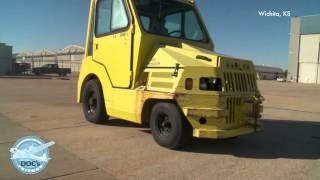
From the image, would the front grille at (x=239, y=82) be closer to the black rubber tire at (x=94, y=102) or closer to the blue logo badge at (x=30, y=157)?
the blue logo badge at (x=30, y=157)

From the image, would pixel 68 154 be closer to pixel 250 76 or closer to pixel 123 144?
pixel 123 144

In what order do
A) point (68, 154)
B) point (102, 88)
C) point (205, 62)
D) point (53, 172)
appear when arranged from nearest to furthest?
point (53, 172) → point (68, 154) → point (205, 62) → point (102, 88)

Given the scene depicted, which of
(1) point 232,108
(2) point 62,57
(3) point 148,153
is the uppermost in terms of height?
(2) point 62,57

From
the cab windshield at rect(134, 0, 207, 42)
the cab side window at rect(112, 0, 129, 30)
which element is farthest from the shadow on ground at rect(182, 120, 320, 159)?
the cab side window at rect(112, 0, 129, 30)

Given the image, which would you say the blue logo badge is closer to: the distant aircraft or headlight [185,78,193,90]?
the distant aircraft

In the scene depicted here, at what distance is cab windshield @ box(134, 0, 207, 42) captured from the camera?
7750mm

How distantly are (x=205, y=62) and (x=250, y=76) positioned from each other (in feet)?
4.07

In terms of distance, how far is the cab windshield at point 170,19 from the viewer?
775cm

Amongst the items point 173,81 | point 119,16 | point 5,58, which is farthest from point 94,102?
point 5,58

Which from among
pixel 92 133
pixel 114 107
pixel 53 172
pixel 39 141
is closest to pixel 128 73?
pixel 114 107

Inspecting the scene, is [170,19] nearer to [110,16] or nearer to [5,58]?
[110,16]

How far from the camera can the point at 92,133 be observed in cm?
775

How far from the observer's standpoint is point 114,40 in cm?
814

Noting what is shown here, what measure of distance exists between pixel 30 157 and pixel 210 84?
119 inches
